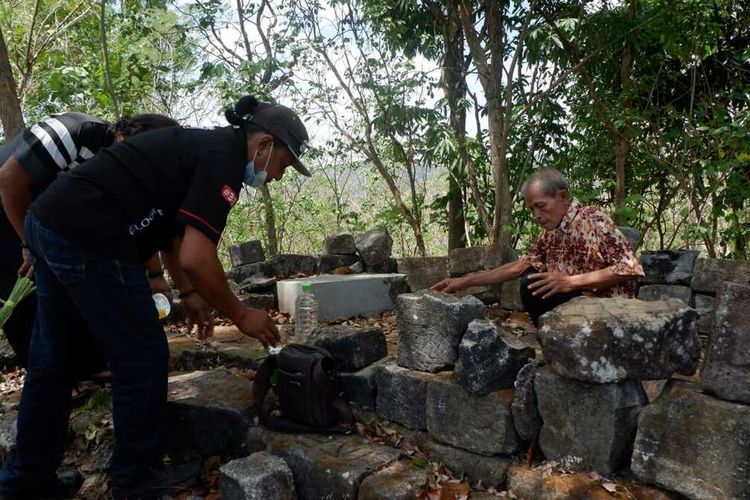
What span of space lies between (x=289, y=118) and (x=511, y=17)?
4954mm

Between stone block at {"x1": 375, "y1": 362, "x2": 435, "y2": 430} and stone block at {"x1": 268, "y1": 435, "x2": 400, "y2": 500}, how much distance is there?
193 millimetres

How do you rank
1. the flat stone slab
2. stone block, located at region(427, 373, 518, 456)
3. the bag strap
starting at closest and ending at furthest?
stone block, located at region(427, 373, 518, 456) < the bag strap < the flat stone slab

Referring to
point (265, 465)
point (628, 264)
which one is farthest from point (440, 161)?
point (265, 465)

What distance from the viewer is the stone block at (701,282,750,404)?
78.6 inches

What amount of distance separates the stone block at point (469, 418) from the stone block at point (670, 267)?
6.71ft

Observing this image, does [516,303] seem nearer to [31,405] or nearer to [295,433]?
[295,433]

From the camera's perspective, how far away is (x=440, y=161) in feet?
21.5

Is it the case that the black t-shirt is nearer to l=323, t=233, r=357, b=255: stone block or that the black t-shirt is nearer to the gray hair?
the gray hair

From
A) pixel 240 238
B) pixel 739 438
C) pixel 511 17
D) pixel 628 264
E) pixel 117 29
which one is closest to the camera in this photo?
pixel 739 438

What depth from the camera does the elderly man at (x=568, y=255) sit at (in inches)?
112

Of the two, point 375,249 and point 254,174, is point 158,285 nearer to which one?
point 254,174

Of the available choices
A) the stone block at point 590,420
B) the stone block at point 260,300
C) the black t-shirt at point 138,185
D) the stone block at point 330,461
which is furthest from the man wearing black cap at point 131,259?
the stone block at point 260,300

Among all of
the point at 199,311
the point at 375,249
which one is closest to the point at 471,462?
the point at 199,311

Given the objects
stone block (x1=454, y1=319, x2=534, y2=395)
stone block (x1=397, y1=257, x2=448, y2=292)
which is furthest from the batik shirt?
stone block (x1=397, y1=257, x2=448, y2=292)
